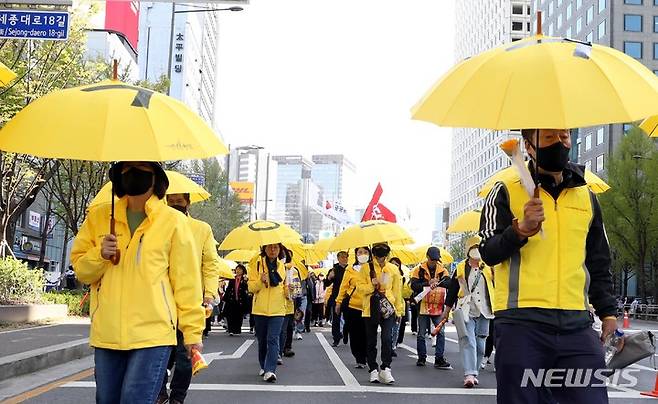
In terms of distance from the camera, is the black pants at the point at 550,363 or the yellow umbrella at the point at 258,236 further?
the yellow umbrella at the point at 258,236

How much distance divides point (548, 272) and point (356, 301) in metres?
7.65

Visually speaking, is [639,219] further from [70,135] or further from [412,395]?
[70,135]

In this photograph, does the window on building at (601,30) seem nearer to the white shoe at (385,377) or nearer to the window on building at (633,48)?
the window on building at (633,48)

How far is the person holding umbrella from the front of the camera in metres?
3.60

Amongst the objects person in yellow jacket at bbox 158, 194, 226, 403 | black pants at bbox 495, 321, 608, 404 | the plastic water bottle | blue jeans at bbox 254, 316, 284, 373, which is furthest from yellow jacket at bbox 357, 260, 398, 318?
black pants at bbox 495, 321, 608, 404

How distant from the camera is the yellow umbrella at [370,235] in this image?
417 inches

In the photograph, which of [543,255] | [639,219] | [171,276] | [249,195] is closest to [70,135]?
[171,276]

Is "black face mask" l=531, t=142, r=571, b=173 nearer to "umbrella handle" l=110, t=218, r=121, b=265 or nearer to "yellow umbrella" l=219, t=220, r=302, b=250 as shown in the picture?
"umbrella handle" l=110, t=218, r=121, b=265

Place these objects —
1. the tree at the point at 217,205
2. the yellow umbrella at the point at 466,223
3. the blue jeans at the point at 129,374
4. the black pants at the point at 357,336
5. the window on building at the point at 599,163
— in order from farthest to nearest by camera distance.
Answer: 1. the window on building at the point at 599,163
2. the tree at the point at 217,205
3. the black pants at the point at 357,336
4. the yellow umbrella at the point at 466,223
5. the blue jeans at the point at 129,374

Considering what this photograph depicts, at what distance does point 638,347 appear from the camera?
405 cm

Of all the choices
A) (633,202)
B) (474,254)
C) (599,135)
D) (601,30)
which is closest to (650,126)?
(474,254)

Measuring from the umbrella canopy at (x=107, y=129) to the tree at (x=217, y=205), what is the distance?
42422 mm

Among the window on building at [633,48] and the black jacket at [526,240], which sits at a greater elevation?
the window on building at [633,48]

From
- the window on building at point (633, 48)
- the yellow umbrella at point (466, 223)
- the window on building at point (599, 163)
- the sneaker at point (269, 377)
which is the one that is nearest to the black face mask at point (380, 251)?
the yellow umbrella at point (466, 223)
